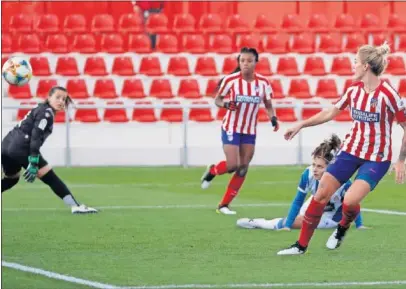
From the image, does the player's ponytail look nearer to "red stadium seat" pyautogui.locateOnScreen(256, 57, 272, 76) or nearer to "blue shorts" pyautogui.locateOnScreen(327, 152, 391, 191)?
"blue shorts" pyautogui.locateOnScreen(327, 152, 391, 191)

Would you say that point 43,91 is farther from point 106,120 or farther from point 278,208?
point 278,208

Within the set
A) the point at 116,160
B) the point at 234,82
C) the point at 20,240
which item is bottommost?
the point at 116,160

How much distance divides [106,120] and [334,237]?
14.7 metres

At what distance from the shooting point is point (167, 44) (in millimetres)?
26016

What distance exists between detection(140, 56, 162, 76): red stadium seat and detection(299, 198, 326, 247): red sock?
15.9 m

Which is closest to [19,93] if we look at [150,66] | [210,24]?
[150,66]

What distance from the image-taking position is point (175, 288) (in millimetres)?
8031

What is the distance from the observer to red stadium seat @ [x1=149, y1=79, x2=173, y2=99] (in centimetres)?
2489

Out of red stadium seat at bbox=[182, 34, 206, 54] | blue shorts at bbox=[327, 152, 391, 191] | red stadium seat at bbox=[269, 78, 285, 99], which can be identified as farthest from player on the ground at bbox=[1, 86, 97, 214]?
red stadium seat at bbox=[182, 34, 206, 54]

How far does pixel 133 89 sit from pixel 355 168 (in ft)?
51.1

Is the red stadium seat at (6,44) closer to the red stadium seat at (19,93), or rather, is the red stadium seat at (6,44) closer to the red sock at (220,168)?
the red stadium seat at (19,93)

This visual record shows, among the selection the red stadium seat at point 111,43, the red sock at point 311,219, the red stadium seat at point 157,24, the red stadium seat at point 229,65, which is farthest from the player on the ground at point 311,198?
the red stadium seat at point 157,24

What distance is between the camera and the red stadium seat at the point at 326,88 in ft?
82.6

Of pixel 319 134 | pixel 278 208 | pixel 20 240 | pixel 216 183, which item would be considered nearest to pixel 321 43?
pixel 319 134
